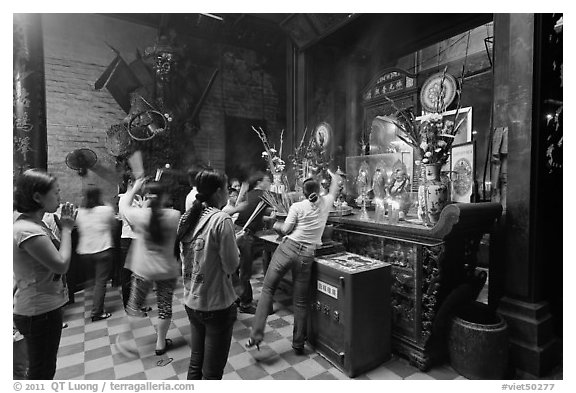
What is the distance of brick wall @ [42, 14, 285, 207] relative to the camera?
538 centimetres

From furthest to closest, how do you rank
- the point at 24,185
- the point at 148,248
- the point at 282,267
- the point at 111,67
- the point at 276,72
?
the point at 276,72, the point at 111,67, the point at 282,267, the point at 148,248, the point at 24,185

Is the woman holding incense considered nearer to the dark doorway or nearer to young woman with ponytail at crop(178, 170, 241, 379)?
young woman with ponytail at crop(178, 170, 241, 379)

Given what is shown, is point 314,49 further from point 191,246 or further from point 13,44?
point 191,246

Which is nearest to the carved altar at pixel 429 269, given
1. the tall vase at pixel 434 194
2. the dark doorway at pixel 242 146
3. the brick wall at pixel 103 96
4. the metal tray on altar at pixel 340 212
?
the tall vase at pixel 434 194

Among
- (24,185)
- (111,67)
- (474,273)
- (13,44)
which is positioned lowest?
(474,273)

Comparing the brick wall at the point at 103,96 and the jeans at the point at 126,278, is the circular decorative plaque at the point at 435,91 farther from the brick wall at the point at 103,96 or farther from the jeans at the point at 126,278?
the jeans at the point at 126,278

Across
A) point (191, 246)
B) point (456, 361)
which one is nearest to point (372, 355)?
point (456, 361)

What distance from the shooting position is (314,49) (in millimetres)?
5805

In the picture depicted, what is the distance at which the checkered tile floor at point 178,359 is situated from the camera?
100 inches

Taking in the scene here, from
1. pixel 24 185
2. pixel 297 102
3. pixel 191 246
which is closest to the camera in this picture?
pixel 24 185

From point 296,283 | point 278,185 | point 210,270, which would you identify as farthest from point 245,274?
point 210,270

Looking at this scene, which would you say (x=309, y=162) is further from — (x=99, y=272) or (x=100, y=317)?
(x=100, y=317)

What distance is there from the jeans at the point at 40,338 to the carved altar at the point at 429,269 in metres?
2.49
